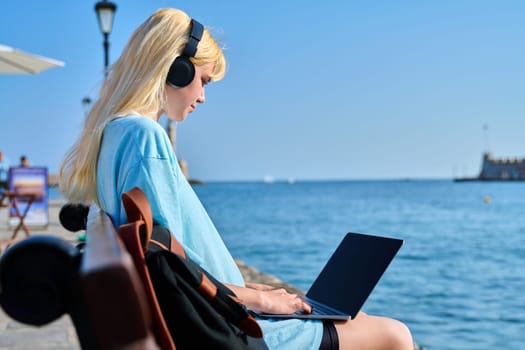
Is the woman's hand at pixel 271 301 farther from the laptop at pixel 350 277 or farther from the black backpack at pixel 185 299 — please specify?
the black backpack at pixel 185 299

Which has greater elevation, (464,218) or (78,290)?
(78,290)

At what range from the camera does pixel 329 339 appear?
1742 mm

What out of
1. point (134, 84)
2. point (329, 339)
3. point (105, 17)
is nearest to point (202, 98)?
point (134, 84)

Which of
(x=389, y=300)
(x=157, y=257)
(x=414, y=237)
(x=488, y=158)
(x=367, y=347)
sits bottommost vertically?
(x=488, y=158)

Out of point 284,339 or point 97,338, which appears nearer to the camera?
point 97,338

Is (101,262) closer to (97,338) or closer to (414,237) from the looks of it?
(97,338)

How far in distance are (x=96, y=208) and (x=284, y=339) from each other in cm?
59

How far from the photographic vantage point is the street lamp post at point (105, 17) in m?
11.2

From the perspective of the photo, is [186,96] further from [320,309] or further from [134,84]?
[320,309]

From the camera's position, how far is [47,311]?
2.70ft

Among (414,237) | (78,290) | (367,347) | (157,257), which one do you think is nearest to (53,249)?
(78,290)

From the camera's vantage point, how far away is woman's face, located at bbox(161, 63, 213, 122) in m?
1.93

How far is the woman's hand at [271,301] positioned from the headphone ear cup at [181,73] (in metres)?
0.57

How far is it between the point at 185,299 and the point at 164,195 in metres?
0.32
